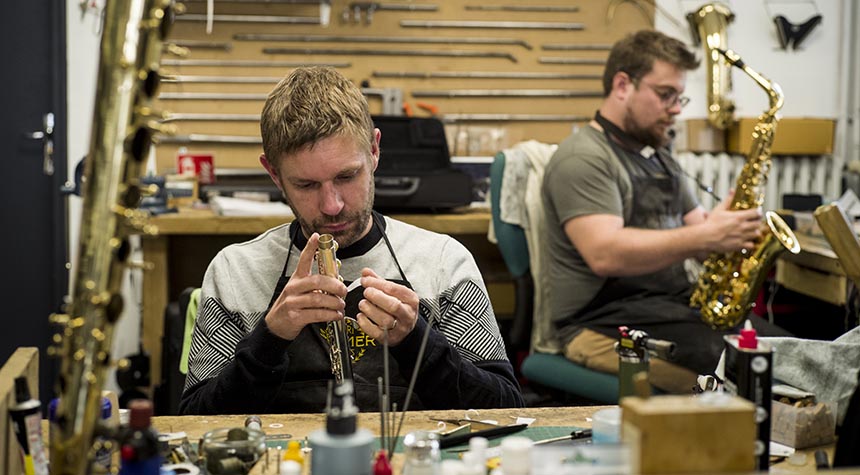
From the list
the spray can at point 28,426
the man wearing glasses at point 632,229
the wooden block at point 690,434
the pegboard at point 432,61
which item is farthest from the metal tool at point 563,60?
the wooden block at point 690,434

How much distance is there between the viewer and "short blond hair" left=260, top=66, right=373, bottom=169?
177 centimetres

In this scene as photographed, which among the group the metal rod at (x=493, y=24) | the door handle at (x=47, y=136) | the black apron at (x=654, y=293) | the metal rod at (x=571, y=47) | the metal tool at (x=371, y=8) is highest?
the metal tool at (x=371, y=8)

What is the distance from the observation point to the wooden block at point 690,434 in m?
0.84

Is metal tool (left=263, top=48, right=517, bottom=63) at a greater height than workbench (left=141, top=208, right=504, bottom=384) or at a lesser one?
greater

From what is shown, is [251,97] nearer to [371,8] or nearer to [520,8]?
[371,8]

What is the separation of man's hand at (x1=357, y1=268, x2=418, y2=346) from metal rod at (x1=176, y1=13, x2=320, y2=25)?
340 cm

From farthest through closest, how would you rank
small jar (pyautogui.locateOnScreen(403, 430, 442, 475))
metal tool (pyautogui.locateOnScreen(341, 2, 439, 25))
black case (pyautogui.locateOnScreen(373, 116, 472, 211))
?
1. metal tool (pyautogui.locateOnScreen(341, 2, 439, 25))
2. black case (pyautogui.locateOnScreen(373, 116, 472, 211))
3. small jar (pyautogui.locateOnScreen(403, 430, 442, 475))

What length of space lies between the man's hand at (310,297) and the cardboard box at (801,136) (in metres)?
3.69

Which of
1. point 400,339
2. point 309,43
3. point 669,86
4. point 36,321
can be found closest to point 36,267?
point 36,321

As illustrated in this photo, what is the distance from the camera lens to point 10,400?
3.71 feet

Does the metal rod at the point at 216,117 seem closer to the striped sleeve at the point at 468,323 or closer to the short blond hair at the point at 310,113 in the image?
the short blond hair at the point at 310,113

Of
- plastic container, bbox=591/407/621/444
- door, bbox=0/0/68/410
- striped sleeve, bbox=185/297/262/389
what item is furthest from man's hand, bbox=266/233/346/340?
door, bbox=0/0/68/410

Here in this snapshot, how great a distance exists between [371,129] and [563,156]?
134 cm

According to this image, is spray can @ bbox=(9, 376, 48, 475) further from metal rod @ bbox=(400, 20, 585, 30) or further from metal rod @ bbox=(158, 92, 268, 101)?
metal rod @ bbox=(400, 20, 585, 30)
